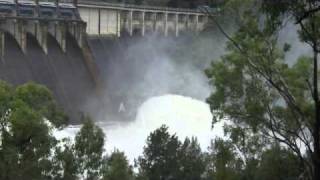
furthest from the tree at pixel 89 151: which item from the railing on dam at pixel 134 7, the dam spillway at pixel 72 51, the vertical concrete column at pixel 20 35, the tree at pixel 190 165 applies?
the railing on dam at pixel 134 7

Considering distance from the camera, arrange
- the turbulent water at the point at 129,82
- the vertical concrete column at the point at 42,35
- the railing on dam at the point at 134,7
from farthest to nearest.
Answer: the railing on dam at the point at 134,7, the vertical concrete column at the point at 42,35, the turbulent water at the point at 129,82

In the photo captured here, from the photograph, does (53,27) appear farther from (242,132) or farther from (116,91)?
(242,132)

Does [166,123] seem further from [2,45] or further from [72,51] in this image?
[2,45]

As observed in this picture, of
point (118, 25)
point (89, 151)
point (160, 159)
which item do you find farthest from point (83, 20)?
point (89, 151)

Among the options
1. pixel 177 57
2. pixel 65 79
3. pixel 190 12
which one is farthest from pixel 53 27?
pixel 190 12

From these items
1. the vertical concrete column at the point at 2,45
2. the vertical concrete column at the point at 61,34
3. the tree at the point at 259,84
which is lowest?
the tree at the point at 259,84

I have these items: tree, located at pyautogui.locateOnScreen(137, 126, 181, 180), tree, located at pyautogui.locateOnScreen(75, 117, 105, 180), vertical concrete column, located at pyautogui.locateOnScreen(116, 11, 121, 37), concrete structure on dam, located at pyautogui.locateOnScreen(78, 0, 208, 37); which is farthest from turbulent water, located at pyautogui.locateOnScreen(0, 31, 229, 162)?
tree, located at pyautogui.locateOnScreen(75, 117, 105, 180)

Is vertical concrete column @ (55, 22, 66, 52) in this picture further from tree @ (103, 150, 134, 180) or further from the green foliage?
tree @ (103, 150, 134, 180)

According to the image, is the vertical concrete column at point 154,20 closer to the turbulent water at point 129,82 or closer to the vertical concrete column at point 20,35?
the turbulent water at point 129,82
